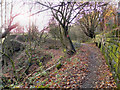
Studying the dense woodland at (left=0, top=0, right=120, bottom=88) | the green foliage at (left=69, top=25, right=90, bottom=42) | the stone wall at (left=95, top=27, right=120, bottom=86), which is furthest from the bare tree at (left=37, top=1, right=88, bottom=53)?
the green foliage at (left=69, top=25, right=90, bottom=42)

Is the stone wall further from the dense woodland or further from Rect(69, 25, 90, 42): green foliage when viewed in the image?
Rect(69, 25, 90, 42): green foliage

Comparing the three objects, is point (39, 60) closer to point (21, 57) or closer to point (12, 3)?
point (21, 57)

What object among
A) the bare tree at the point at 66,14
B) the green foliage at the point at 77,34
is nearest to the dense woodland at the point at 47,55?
the bare tree at the point at 66,14

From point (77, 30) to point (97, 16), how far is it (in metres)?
3.56

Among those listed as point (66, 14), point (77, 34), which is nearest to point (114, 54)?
point (66, 14)

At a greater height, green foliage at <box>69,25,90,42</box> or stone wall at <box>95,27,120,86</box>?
green foliage at <box>69,25,90,42</box>

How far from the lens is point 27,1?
11.4 feet

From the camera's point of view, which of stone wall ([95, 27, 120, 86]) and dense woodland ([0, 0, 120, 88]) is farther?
dense woodland ([0, 0, 120, 88])

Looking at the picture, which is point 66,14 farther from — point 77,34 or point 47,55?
point 77,34

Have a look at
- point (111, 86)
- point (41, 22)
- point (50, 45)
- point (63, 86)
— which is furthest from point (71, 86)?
point (50, 45)

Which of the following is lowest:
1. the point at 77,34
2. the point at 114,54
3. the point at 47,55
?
the point at 47,55

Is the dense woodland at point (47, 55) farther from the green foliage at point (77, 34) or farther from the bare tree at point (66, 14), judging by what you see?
the green foliage at point (77, 34)

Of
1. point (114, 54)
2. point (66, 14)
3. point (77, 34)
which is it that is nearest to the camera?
point (114, 54)

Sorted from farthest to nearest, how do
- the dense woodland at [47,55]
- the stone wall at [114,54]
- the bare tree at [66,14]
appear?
the bare tree at [66,14], the dense woodland at [47,55], the stone wall at [114,54]
